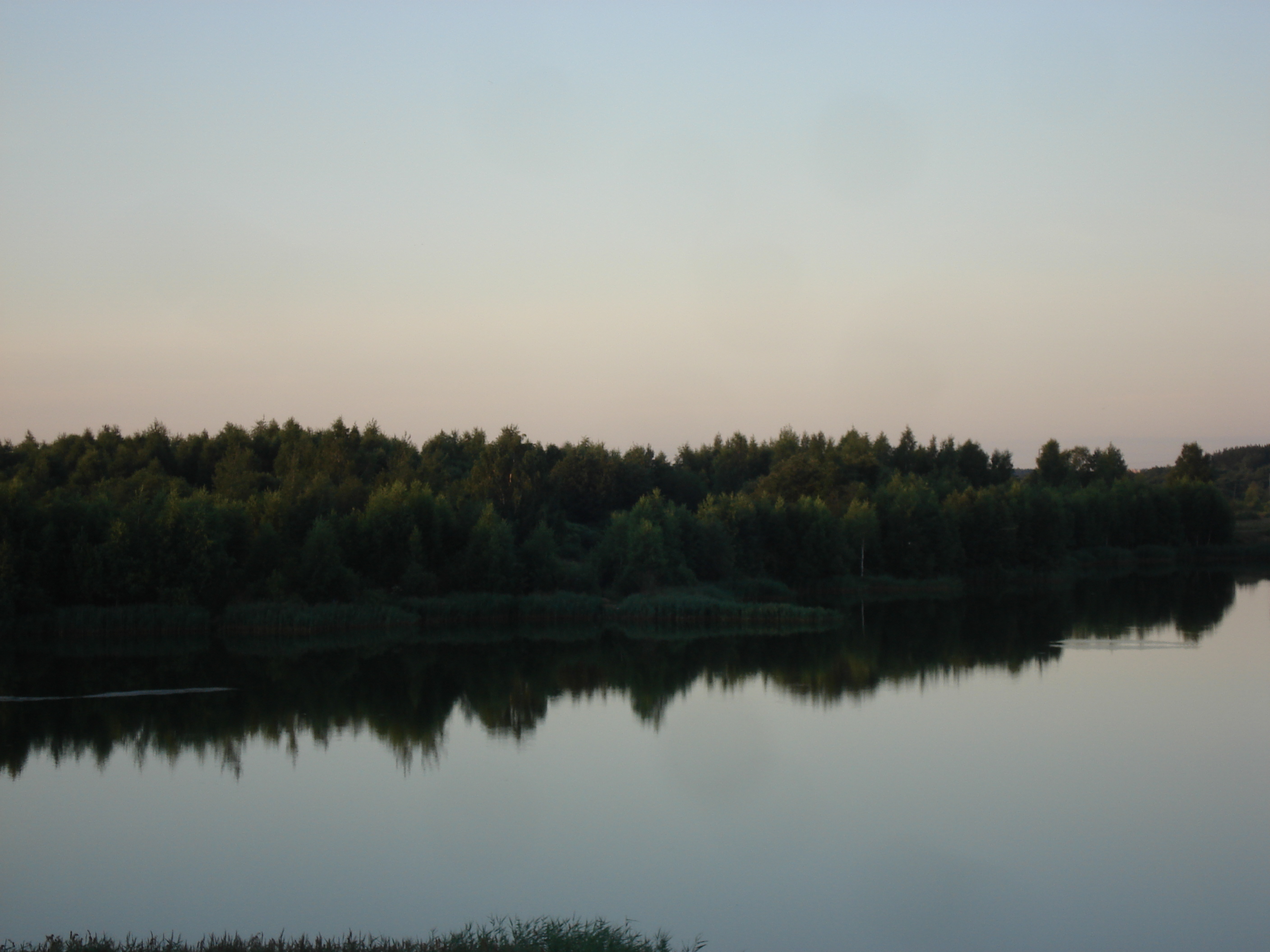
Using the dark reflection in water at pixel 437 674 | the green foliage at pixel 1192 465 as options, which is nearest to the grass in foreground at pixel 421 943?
the dark reflection in water at pixel 437 674

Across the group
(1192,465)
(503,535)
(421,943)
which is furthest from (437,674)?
(1192,465)

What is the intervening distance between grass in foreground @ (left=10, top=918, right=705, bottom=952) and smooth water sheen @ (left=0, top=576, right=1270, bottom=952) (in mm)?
970

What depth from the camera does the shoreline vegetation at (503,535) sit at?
1248 inches

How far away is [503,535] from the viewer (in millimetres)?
37281

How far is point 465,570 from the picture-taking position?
121 feet

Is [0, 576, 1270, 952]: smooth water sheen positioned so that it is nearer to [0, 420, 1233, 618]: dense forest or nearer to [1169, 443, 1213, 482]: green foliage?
[0, 420, 1233, 618]: dense forest

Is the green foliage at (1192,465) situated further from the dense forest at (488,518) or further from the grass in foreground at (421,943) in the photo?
the grass in foreground at (421,943)

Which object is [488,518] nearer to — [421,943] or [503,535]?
[503,535]

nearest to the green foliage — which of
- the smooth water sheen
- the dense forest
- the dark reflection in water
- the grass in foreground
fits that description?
the dense forest

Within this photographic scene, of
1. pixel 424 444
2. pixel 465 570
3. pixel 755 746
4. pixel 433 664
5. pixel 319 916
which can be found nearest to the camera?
pixel 319 916

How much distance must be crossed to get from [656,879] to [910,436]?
72.7 metres

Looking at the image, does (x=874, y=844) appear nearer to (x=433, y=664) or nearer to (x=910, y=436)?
(x=433, y=664)

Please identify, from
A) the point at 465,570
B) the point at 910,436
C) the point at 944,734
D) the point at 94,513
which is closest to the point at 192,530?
the point at 94,513

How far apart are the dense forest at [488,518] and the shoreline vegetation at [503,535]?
3.9 inches
